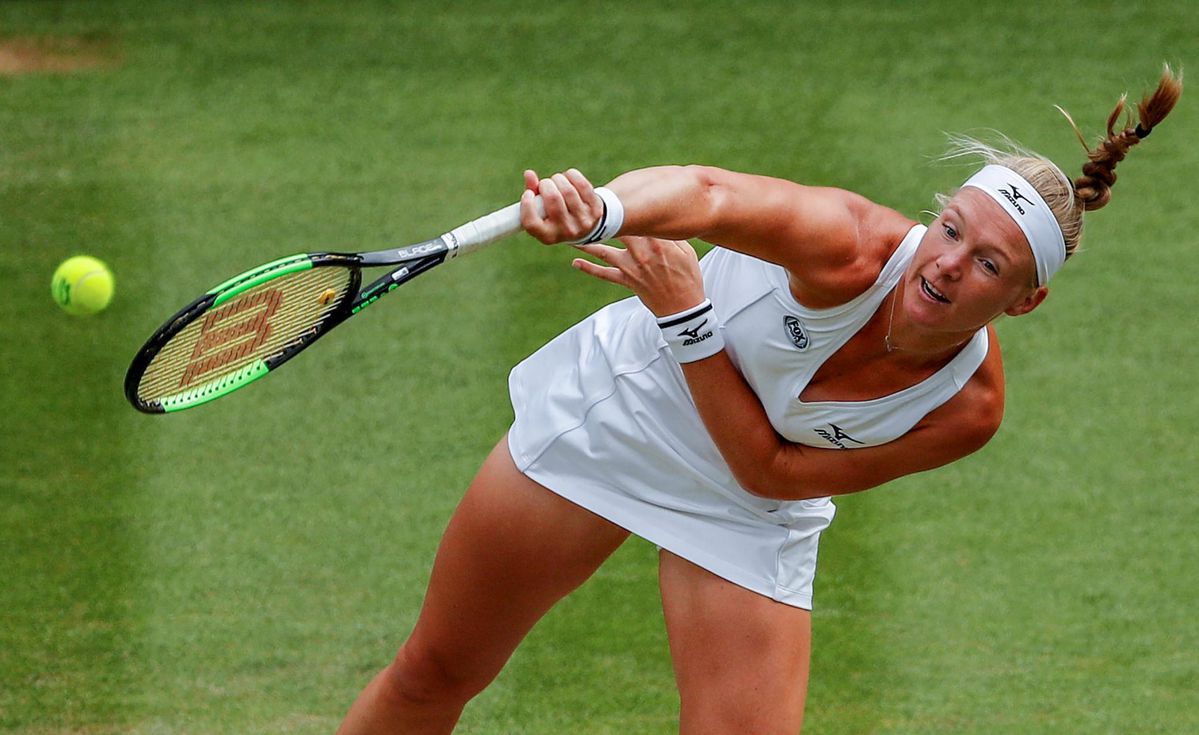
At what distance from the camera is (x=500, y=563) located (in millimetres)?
3158

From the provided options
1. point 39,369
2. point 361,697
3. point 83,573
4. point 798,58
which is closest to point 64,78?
point 39,369

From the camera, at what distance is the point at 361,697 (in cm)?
343

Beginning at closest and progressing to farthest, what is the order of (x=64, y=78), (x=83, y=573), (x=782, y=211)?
1. (x=782, y=211)
2. (x=83, y=573)
3. (x=64, y=78)

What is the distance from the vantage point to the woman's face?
8.93 ft

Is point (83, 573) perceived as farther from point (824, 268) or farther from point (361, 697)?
point (824, 268)

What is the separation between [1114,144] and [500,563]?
1.43m

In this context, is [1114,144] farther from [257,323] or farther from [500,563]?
[257,323]

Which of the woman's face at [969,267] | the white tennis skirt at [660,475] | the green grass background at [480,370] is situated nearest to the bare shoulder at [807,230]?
the woman's face at [969,267]

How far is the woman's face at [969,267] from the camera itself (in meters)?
2.72

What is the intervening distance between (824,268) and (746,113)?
342 centimetres

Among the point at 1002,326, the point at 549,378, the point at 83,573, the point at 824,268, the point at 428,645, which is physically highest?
the point at 824,268

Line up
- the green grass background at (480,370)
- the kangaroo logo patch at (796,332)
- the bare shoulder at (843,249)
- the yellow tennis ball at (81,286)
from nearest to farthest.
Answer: the bare shoulder at (843,249)
the kangaroo logo patch at (796,332)
the green grass background at (480,370)
the yellow tennis ball at (81,286)

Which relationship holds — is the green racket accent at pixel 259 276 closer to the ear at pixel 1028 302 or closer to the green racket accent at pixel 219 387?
the green racket accent at pixel 219 387

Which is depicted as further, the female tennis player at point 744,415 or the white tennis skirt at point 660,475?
the white tennis skirt at point 660,475
